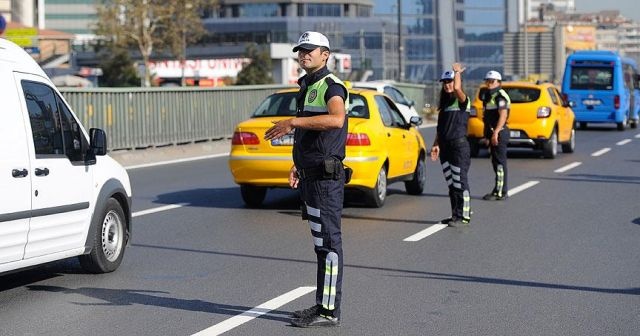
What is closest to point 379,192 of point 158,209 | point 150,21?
point 158,209

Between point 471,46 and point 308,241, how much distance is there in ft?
547

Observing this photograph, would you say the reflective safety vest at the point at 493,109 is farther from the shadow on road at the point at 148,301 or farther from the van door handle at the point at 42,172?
the van door handle at the point at 42,172

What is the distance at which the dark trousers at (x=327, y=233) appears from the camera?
791cm

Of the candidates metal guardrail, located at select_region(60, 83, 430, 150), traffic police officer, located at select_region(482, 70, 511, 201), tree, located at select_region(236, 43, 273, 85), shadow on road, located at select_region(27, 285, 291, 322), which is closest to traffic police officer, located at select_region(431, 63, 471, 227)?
traffic police officer, located at select_region(482, 70, 511, 201)

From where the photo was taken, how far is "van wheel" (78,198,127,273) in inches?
396

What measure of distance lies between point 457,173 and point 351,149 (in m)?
1.50

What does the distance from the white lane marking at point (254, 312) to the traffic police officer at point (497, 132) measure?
7.67m

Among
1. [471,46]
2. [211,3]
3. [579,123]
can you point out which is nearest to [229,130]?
[579,123]

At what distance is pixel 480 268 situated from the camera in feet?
34.8

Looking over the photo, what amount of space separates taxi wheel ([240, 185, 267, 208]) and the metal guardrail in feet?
26.3

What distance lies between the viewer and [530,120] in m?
25.5

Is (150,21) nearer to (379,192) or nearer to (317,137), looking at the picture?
(379,192)

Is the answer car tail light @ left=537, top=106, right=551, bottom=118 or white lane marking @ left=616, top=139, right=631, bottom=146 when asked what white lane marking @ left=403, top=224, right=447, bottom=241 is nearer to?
car tail light @ left=537, top=106, right=551, bottom=118

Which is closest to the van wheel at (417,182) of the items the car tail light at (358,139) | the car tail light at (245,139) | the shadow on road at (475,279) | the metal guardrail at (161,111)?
the car tail light at (358,139)
